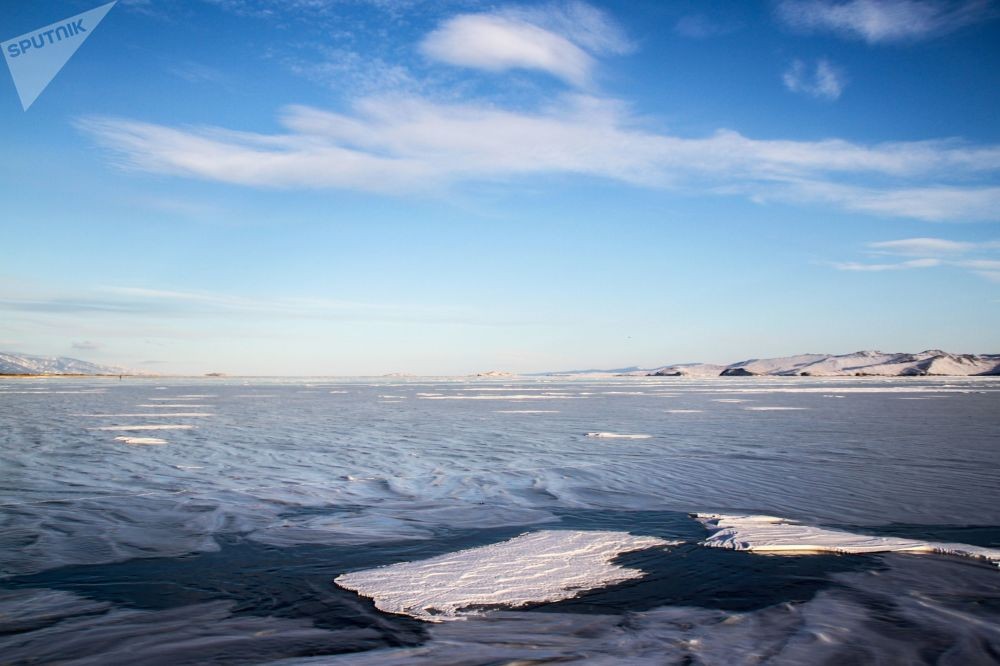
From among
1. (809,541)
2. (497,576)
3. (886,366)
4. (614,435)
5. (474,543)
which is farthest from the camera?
(886,366)

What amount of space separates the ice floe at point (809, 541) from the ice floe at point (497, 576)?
60 centimetres

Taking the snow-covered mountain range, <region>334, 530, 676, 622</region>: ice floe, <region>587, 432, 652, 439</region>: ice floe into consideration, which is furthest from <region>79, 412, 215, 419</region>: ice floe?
the snow-covered mountain range

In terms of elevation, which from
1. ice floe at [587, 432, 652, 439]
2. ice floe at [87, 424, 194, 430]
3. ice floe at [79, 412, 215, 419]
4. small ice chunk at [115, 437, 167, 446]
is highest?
small ice chunk at [115, 437, 167, 446]

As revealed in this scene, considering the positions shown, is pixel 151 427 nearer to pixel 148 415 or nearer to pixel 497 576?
pixel 148 415

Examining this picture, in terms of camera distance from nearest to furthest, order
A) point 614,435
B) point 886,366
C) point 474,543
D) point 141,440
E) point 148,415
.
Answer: point 474,543 → point 141,440 → point 614,435 → point 148,415 → point 886,366

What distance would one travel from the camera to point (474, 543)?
18.1 feet

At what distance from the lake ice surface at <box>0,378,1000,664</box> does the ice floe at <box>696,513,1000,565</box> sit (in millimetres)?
166

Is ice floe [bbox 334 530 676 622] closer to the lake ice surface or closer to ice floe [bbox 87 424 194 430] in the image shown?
the lake ice surface

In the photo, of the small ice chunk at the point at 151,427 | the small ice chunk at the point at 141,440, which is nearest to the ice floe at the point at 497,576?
the small ice chunk at the point at 141,440

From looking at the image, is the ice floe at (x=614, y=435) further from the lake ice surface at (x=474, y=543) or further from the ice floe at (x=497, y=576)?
the ice floe at (x=497, y=576)

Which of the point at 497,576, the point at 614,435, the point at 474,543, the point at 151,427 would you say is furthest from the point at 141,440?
the point at 497,576

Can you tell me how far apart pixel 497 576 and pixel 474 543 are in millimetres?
1024

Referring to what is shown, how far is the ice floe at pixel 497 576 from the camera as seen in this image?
13.3 feet

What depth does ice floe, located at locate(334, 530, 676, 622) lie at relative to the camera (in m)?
4.05
